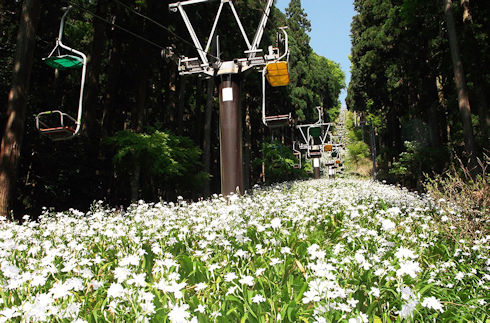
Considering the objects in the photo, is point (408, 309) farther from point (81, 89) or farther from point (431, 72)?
point (431, 72)

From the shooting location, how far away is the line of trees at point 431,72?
1520 cm

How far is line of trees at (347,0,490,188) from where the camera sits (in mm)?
15203

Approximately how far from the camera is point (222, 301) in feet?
10.3

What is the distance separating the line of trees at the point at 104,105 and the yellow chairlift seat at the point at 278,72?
2.91 ft

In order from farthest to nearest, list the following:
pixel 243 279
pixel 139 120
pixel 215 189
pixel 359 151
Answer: pixel 359 151
pixel 215 189
pixel 139 120
pixel 243 279

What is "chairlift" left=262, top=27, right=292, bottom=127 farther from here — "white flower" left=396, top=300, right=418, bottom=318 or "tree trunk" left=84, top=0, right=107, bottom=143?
"tree trunk" left=84, top=0, right=107, bottom=143

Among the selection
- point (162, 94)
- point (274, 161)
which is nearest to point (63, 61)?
point (162, 94)

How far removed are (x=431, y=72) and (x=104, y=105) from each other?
19.0 m

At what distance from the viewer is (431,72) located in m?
23.0

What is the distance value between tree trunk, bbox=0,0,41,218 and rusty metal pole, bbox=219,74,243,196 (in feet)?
15.7

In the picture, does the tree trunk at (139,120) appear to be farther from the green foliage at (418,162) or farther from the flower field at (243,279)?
the green foliage at (418,162)

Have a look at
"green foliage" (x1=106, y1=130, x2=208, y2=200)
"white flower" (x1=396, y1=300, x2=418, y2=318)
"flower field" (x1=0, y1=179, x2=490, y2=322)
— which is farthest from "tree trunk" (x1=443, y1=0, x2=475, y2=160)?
"white flower" (x1=396, y1=300, x2=418, y2=318)

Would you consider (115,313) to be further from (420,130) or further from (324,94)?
(324,94)

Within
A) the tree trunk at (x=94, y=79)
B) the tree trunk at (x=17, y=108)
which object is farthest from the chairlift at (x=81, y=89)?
the tree trunk at (x=94, y=79)
